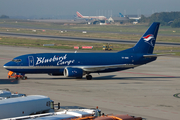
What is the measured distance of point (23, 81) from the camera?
47500 mm

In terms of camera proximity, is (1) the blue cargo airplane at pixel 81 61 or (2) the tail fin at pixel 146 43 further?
(2) the tail fin at pixel 146 43

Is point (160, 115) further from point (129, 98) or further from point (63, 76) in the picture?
point (63, 76)

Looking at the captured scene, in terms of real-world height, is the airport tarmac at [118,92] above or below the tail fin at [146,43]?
below

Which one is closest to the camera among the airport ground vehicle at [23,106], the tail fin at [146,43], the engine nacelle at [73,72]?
the airport ground vehicle at [23,106]

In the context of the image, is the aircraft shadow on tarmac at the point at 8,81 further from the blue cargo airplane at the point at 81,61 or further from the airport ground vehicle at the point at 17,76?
the airport ground vehicle at the point at 17,76

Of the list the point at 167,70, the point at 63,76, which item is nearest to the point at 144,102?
the point at 63,76

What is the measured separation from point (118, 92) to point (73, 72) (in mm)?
11921

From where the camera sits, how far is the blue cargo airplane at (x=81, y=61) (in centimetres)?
4832

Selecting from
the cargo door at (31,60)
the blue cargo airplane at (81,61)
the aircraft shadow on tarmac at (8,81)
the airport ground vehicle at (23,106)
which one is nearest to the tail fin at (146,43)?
the blue cargo airplane at (81,61)

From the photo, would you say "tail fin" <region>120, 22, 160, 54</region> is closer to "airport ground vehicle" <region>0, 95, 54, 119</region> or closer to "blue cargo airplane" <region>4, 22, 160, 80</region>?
"blue cargo airplane" <region>4, 22, 160, 80</region>

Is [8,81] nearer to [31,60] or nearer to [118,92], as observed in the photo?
[31,60]

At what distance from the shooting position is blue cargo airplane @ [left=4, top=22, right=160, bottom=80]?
48.3 metres

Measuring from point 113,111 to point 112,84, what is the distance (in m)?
17.1

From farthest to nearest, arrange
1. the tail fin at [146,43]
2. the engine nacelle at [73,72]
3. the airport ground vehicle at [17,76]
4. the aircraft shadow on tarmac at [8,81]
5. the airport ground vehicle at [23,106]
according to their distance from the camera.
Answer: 1. the tail fin at [146,43]
2. the airport ground vehicle at [17,76]
3. the engine nacelle at [73,72]
4. the aircraft shadow on tarmac at [8,81]
5. the airport ground vehicle at [23,106]
